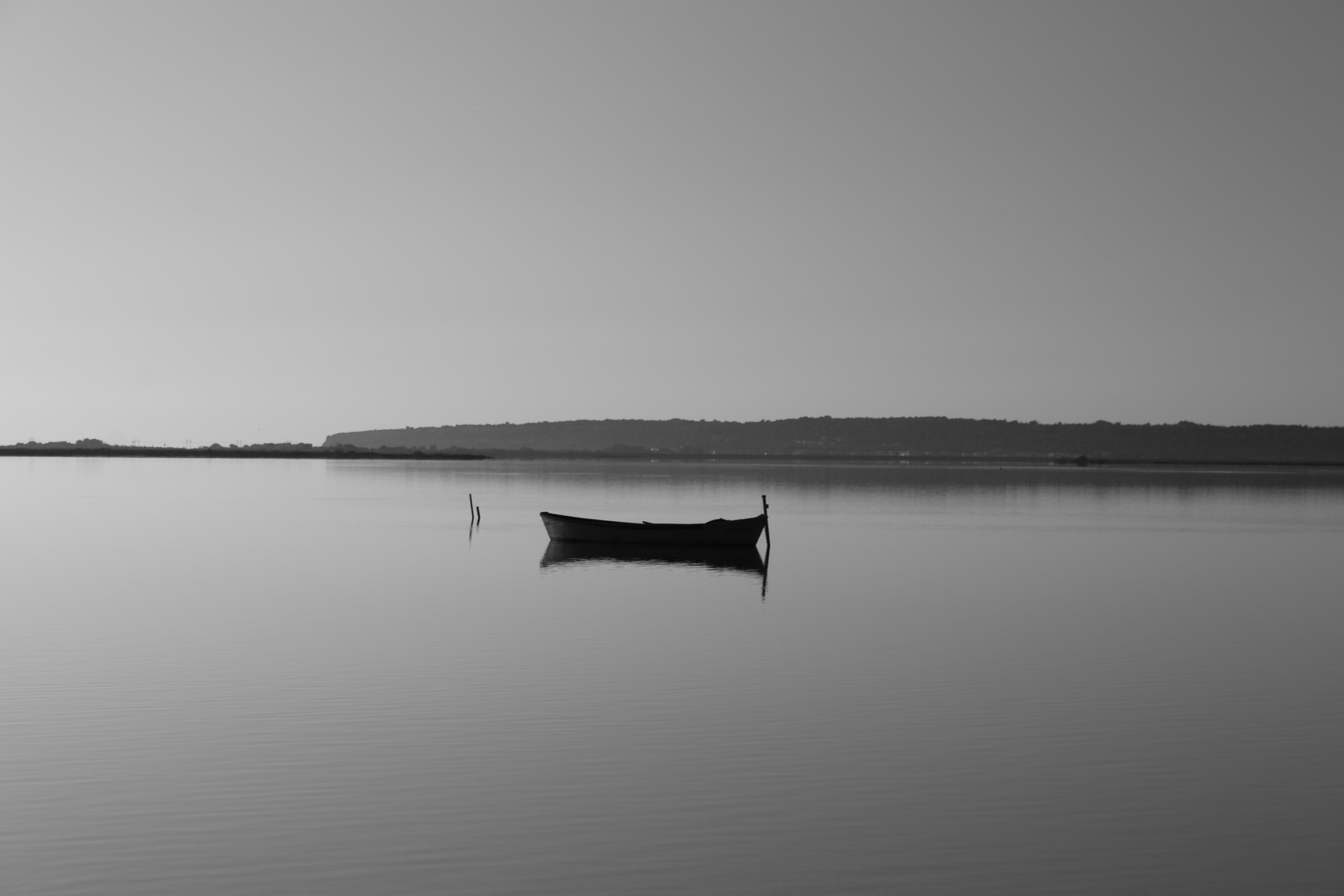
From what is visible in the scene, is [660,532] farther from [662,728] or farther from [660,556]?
[662,728]

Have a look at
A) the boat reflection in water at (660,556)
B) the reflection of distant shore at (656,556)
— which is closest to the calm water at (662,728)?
the boat reflection in water at (660,556)

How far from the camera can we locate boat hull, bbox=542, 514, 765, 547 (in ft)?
148

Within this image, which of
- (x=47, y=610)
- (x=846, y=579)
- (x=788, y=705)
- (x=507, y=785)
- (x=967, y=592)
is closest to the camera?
(x=507, y=785)

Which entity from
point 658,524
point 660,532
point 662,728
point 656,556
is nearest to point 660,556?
point 656,556

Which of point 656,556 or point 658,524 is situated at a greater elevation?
point 658,524

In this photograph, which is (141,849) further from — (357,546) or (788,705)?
(357,546)

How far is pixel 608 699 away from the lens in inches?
722

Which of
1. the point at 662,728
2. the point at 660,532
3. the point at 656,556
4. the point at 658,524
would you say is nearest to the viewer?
the point at 662,728

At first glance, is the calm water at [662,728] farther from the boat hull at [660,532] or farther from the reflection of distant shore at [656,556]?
the boat hull at [660,532]

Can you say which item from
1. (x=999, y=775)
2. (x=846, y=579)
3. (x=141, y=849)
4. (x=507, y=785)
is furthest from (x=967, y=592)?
(x=141, y=849)

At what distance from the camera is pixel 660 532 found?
45812 mm

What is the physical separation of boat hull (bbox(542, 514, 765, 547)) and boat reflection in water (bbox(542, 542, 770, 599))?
0.74 feet

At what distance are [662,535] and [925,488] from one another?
70.7 meters

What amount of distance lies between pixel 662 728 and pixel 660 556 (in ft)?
92.9
